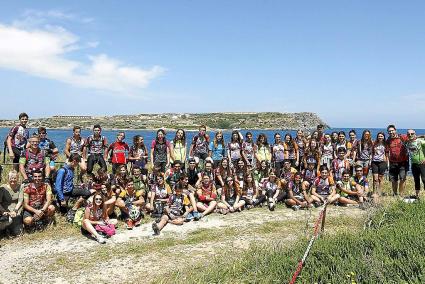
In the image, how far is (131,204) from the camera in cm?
994

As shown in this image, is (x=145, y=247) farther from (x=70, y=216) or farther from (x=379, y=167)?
(x=379, y=167)

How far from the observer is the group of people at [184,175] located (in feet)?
29.9

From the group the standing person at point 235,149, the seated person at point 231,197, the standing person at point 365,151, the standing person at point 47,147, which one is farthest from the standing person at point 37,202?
the standing person at point 365,151

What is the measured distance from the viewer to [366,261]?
5613 millimetres

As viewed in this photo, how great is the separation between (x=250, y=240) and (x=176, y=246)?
64.6 inches

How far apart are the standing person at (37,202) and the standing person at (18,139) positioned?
155 cm

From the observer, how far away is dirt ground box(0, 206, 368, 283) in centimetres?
670

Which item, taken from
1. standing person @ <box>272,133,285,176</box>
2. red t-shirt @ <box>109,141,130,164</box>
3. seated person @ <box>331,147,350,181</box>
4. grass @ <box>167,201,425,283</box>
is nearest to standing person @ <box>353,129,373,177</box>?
seated person @ <box>331,147,350,181</box>

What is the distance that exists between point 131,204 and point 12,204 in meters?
2.81

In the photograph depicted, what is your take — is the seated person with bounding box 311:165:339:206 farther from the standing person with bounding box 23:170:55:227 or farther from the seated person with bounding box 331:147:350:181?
the standing person with bounding box 23:170:55:227

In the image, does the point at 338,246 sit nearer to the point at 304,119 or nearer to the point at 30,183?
the point at 30,183

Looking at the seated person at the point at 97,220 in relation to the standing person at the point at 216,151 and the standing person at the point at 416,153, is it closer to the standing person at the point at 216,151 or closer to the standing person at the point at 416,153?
the standing person at the point at 216,151

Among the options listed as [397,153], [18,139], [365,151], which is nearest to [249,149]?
[365,151]

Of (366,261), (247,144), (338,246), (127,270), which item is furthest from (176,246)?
(247,144)
